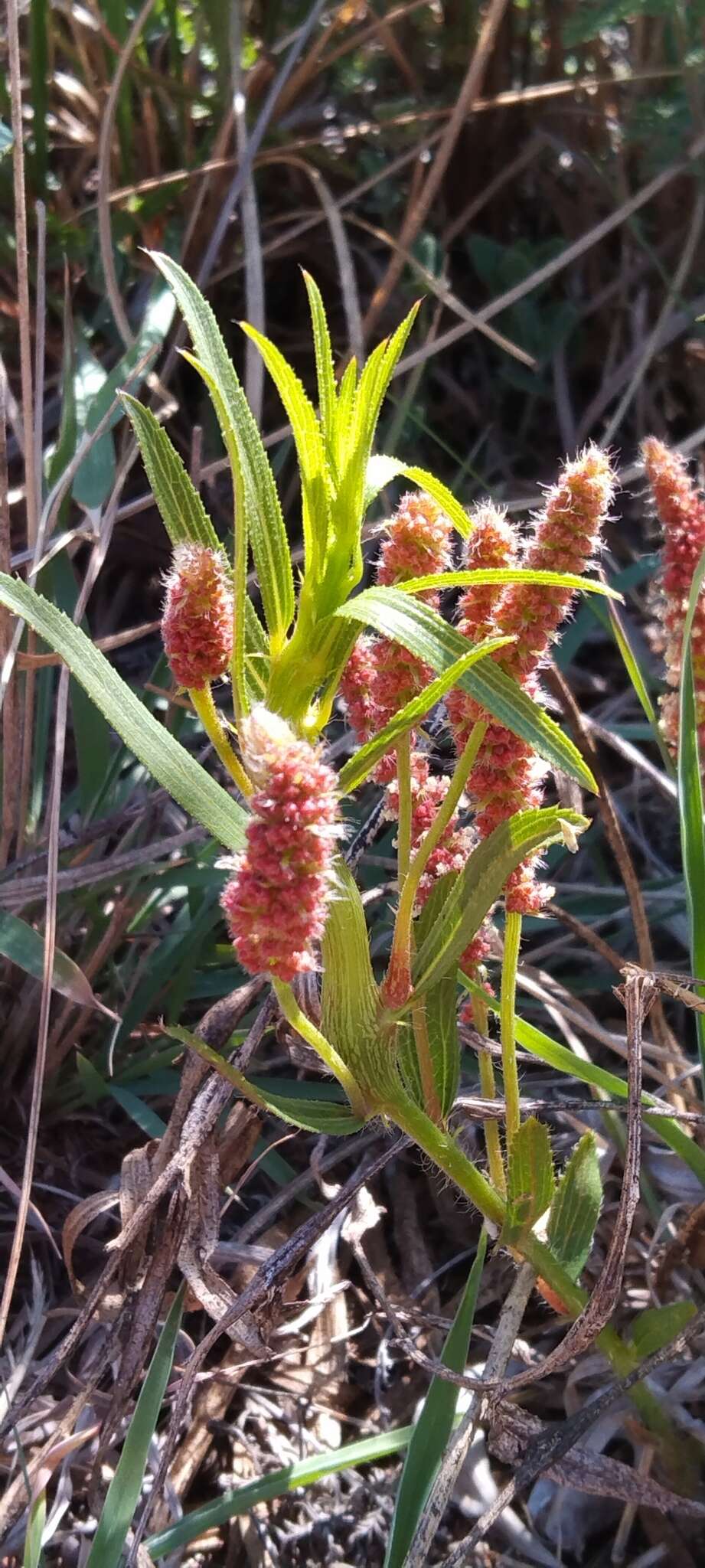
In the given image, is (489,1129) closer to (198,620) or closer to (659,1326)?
(659,1326)

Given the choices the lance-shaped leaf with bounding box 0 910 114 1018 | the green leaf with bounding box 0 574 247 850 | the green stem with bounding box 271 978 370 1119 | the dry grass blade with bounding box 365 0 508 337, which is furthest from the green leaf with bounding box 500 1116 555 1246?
the dry grass blade with bounding box 365 0 508 337

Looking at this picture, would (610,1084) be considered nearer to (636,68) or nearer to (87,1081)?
(87,1081)

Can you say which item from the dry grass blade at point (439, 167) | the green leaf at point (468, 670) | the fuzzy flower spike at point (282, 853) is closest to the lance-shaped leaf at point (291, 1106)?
the fuzzy flower spike at point (282, 853)

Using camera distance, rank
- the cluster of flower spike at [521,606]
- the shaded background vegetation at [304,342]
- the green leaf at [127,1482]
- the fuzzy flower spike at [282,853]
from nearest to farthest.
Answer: the fuzzy flower spike at [282,853] → the cluster of flower spike at [521,606] → the green leaf at [127,1482] → the shaded background vegetation at [304,342]

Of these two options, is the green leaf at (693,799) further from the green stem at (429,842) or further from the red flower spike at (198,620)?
the red flower spike at (198,620)

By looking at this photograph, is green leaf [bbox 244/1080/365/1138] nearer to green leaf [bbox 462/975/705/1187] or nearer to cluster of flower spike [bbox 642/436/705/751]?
green leaf [bbox 462/975/705/1187]

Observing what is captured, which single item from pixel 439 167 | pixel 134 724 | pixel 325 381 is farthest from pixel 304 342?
pixel 134 724
